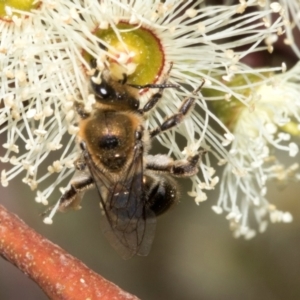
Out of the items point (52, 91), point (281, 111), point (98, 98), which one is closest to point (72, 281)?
point (98, 98)

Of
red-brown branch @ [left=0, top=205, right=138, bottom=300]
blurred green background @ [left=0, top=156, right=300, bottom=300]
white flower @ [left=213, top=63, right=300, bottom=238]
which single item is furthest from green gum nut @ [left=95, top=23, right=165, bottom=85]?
blurred green background @ [left=0, top=156, right=300, bottom=300]

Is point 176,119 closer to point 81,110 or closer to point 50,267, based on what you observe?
point 81,110

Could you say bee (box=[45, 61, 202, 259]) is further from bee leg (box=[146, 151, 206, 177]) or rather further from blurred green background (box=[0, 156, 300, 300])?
blurred green background (box=[0, 156, 300, 300])


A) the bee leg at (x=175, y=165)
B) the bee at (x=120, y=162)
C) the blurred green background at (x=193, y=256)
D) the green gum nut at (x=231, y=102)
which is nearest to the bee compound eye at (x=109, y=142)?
the bee at (x=120, y=162)

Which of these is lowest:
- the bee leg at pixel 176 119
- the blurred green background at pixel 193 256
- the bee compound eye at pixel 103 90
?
the blurred green background at pixel 193 256

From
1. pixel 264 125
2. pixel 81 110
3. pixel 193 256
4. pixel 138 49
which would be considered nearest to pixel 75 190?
pixel 81 110

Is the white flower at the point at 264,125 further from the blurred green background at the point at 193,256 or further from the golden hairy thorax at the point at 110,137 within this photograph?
the blurred green background at the point at 193,256
